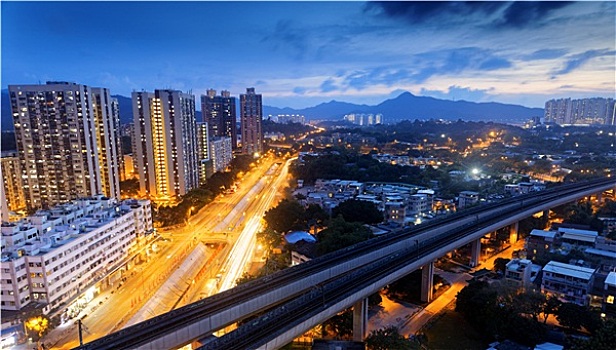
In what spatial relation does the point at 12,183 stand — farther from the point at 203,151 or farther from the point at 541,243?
the point at 541,243

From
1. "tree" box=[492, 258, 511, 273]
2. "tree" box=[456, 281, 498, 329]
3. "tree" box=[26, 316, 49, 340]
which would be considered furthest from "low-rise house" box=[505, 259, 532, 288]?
"tree" box=[26, 316, 49, 340]

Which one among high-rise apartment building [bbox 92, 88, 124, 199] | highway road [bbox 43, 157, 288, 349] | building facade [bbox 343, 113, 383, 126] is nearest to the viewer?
highway road [bbox 43, 157, 288, 349]

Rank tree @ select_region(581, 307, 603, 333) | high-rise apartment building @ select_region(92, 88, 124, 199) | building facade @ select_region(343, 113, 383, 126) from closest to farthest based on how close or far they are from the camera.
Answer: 1. tree @ select_region(581, 307, 603, 333)
2. high-rise apartment building @ select_region(92, 88, 124, 199)
3. building facade @ select_region(343, 113, 383, 126)

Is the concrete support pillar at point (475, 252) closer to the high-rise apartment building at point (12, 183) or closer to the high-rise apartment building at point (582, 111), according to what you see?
the high-rise apartment building at point (12, 183)

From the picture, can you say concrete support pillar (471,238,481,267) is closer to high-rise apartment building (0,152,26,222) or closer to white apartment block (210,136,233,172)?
high-rise apartment building (0,152,26,222)

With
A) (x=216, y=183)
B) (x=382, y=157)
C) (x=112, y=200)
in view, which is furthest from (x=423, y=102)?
(x=112, y=200)

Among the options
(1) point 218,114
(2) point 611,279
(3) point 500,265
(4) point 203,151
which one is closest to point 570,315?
(2) point 611,279
